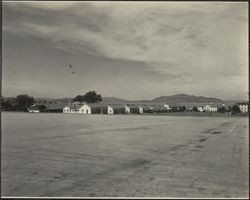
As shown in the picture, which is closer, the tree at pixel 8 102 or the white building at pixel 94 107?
the tree at pixel 8 102

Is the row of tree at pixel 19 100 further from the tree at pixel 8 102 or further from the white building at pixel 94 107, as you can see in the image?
the white building at pixel 94 107

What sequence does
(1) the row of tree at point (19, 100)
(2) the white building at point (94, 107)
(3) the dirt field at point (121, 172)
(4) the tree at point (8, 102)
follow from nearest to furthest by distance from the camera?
(3) the dirt field at point (121, 172), (1) the row of tree at point (19, 100), (4) the tree at point (8, 102), (2) the white building at point (94, 107)

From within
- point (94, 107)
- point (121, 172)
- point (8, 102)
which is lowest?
point (121, 172)

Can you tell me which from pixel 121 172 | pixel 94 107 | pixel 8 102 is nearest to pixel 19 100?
pixel 8 102

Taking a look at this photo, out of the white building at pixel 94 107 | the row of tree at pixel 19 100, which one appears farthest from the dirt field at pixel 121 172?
the white building at pixel 94 107

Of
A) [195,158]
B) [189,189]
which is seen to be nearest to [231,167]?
[195,158]

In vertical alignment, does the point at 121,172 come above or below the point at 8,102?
below

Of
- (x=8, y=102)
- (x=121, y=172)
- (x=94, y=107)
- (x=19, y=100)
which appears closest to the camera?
(x=121, y=172)

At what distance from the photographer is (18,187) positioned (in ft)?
21.9

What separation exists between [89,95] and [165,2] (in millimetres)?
4001

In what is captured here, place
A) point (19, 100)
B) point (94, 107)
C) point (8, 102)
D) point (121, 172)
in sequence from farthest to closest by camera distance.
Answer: point (94, 107) < point (8, 102) < point (19, 100) < point (121, 172)

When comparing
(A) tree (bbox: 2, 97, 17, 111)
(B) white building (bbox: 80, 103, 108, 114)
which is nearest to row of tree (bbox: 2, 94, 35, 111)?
(A) tree (bbox: 2, 97, 17, 111)

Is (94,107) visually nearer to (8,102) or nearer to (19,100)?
(8,102)

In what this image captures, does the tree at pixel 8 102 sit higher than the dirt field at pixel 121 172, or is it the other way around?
the tree at pixel 8 102
